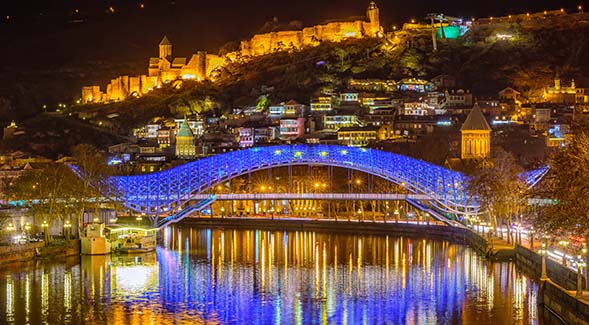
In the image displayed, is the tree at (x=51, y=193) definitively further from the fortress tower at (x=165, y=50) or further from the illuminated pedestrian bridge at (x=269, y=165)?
the fortress tower at (x=165, y=50)

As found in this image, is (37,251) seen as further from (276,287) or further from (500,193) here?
(500,193)

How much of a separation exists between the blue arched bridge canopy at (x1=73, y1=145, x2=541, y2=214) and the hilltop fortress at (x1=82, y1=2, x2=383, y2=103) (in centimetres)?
7838

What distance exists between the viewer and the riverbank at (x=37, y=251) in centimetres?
4934

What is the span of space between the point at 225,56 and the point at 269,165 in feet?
295

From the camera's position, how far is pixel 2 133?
452 feet

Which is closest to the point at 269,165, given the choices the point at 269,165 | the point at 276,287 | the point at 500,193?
the point at 269,165

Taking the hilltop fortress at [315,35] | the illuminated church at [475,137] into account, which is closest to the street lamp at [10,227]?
the illuminated church at [475,137]

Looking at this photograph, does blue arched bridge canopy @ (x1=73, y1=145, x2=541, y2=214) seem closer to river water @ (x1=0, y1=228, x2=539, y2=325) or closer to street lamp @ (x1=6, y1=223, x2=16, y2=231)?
river water @ (x1=0, y1=228, x2=539, y2=325)

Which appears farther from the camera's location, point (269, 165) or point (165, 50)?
point (165, 50)

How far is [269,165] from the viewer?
2571 inches

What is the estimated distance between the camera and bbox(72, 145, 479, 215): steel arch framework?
Result: 62.2 metres

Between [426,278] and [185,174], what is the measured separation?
2067 cm

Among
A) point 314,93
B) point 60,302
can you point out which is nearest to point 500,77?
point 314,93

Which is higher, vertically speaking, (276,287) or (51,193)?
(51,193)
